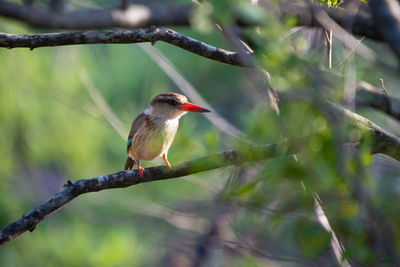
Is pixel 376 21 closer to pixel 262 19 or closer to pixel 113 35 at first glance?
pixel 262 19

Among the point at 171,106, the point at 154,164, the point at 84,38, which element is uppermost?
the point at 84,38

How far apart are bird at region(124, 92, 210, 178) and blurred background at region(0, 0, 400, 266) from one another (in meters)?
0.14

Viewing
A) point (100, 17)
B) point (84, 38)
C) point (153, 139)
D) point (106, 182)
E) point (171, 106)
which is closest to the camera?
point (84, 38)

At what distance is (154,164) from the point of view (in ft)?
15.0

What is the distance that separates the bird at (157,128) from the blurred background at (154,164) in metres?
0.14

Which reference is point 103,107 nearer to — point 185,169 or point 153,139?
point 153,139

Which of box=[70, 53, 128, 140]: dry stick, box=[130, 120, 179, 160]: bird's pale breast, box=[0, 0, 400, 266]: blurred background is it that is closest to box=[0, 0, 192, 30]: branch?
box=[0, 0, 400, 266]: blurred background

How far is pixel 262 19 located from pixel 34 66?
4.73m

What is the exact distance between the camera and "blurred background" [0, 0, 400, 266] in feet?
5.89

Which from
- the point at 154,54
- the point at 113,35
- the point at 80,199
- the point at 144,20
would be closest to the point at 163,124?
the point at 154,54

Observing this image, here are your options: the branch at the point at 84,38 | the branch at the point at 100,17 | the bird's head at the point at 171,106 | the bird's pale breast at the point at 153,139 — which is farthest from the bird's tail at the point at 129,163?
the branch at the point at 84,38

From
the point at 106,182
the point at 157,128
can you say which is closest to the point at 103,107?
the point at 157,128

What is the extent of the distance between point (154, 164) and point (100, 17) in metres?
1.62

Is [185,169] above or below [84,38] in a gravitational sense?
below
